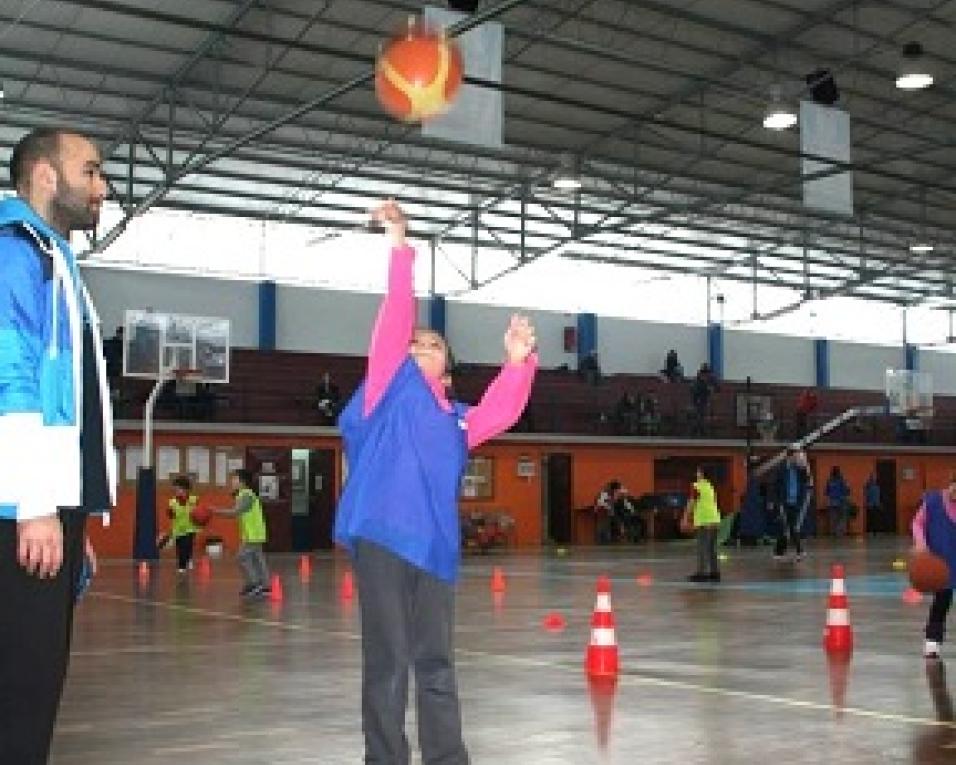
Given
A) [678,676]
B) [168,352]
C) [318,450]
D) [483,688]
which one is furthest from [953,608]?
[318,450]

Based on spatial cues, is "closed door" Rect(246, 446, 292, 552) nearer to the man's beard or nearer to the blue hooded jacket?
the man's beard

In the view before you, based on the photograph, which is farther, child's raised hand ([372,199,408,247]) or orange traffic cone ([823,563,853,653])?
orange traffic cone ([823,563,853,653])

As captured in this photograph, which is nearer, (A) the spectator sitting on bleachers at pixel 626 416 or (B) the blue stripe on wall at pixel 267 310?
(B) the blue stripe on wall at pixel 267 310

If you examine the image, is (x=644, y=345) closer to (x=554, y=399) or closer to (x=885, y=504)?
(x=554, y=399)

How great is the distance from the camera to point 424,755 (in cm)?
464

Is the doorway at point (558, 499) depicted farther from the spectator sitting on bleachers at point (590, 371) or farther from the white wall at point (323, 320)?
the white wall at point (323, 320)

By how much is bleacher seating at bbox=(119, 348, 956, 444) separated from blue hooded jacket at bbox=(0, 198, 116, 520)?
86.7ft

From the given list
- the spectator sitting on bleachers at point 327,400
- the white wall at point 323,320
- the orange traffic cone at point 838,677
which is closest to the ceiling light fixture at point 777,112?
the orange traffic cone at point 838,677

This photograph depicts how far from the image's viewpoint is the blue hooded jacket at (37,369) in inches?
123

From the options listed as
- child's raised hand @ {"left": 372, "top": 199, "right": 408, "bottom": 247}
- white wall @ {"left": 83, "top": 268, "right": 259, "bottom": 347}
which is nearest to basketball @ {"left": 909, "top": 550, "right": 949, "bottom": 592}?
child's raised hand @ {"left": 372, "top": 199, "right": 408, "bottom": 247}

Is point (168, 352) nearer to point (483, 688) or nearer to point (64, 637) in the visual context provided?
point (483, 688)

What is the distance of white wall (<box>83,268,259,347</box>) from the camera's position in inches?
1384

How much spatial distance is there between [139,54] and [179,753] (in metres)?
22.7

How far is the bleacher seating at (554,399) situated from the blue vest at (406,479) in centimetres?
2533
